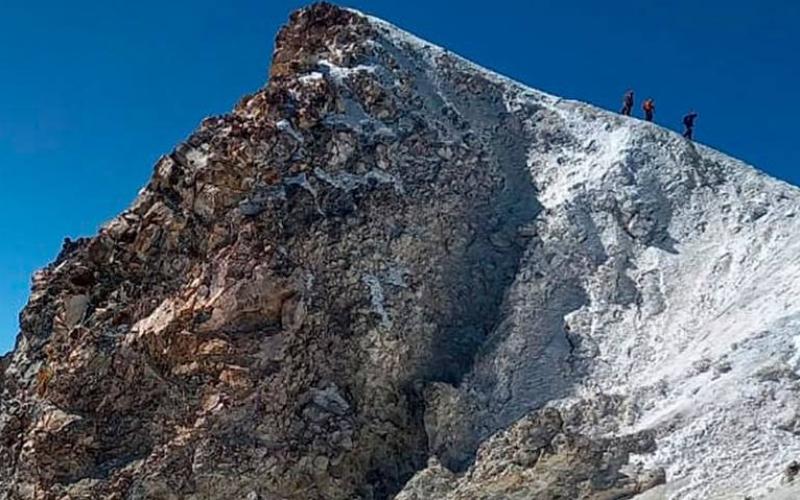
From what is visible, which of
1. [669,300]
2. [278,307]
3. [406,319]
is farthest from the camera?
[669,300]

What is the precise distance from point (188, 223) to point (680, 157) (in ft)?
55.9

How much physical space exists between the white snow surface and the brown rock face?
1839mm

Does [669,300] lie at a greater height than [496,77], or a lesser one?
lesser

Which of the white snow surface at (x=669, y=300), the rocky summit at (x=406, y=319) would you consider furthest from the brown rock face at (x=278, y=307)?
the white snow surface at (x=669, y=300)

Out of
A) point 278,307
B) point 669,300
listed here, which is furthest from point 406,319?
point 669,300

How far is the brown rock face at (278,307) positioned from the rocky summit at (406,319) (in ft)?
0.25

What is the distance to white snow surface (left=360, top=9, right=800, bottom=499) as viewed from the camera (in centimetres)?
2295

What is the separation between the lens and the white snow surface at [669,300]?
904 inches

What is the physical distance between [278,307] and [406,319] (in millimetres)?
3708

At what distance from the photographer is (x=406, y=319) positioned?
27.7m

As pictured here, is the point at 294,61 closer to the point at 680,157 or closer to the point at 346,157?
the point at 346,157

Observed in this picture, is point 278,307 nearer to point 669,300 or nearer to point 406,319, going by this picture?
point 406,319

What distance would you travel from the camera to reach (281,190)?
2914 cm

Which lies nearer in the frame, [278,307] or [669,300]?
[278,307]
